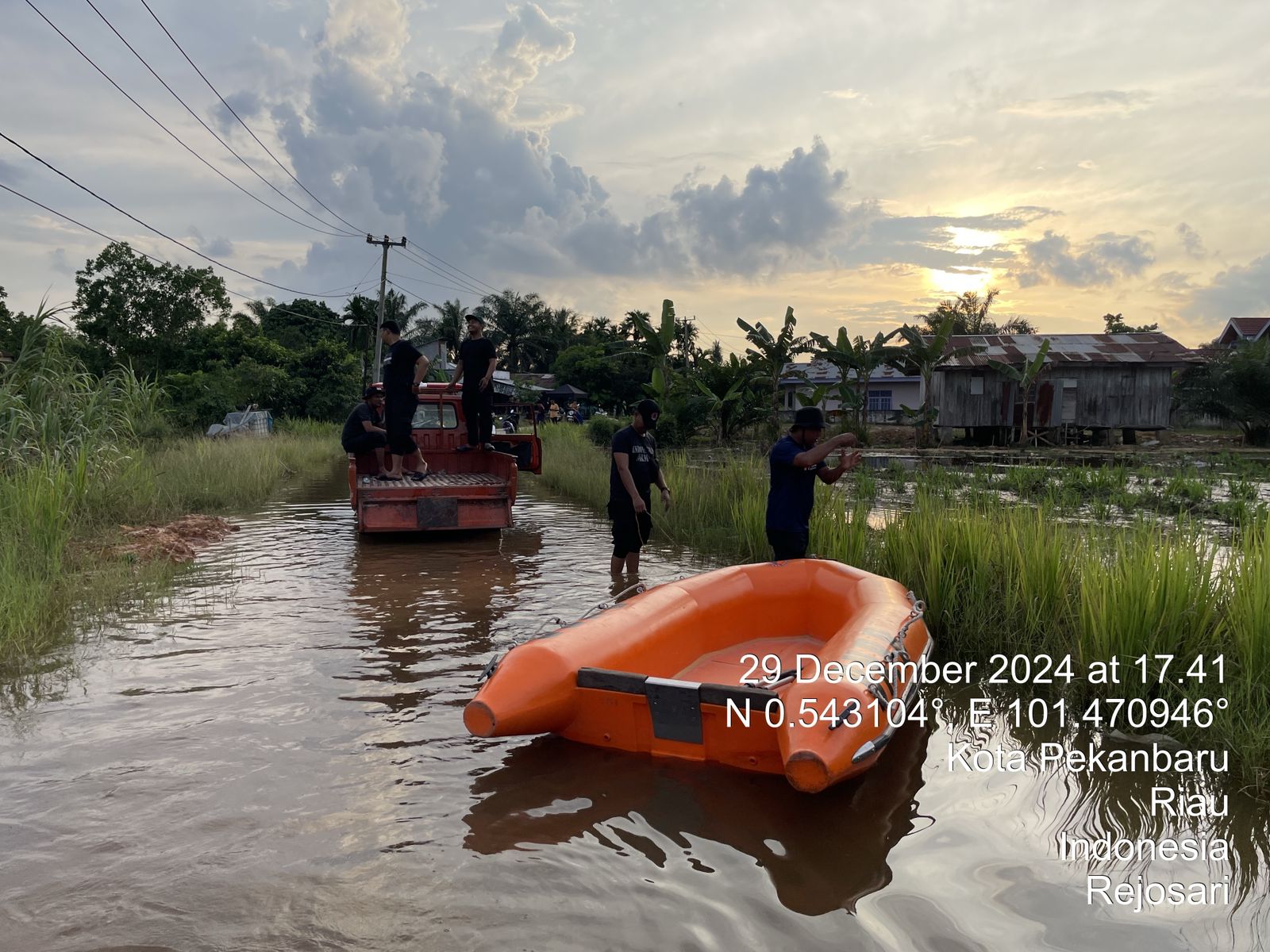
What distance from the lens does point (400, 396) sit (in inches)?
418

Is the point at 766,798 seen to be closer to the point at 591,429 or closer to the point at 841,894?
the point at 841,894

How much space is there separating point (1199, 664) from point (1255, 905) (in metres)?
1.63

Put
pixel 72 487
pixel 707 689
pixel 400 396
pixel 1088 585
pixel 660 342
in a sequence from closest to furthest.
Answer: pixel 707 689 → pixel 1088 585 → pixel 72 487 → pixel 400 396 → pixel 660 342

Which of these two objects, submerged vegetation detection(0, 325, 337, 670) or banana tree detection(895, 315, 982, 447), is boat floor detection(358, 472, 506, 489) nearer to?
submerged vegetation detection(0, 325, 337, 670)

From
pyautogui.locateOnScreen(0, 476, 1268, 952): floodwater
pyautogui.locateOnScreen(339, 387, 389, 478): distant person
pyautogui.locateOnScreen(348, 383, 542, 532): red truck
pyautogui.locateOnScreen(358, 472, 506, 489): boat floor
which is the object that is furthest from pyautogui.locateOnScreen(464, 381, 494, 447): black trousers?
pyautogui.locateOnScreen(0, 476, 1268, 952): floodwater

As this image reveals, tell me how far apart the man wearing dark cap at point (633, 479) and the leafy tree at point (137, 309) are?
31.7 metres

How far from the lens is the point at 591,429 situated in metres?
27.3

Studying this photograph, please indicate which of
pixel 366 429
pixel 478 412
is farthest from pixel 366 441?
pixel 478 412

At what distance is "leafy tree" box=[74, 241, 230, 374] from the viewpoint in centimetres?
3388

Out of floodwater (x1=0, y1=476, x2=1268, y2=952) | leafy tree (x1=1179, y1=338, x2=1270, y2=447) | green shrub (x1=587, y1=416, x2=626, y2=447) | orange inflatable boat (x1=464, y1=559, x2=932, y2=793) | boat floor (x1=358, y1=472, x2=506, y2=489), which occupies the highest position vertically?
leafy tree (x1=1179, y1=338, x2=1270, y2=447)

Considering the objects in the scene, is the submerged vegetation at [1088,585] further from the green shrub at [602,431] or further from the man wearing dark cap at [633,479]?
the green shrub at [602,431]

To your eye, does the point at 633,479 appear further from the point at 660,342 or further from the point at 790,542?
the point at 660,342

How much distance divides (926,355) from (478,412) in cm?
1821

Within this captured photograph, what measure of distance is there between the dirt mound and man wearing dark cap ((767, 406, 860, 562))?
20.3 feet
